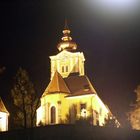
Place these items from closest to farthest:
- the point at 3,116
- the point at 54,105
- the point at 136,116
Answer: the point at 136,116, the point at 3,116, the point at 54,105

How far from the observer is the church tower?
217ft

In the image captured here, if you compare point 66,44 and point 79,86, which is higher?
point 66,44

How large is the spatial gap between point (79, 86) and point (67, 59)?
501 inches

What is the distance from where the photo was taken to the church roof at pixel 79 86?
53.5m

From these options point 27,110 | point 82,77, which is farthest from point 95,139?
point 82,77

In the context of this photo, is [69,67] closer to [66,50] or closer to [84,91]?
[66,50]

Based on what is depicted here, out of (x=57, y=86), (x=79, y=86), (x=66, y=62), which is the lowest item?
(x=57, y=86)

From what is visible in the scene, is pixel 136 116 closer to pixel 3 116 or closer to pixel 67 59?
pixel 3 116

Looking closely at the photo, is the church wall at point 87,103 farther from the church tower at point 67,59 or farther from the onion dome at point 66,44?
the onion dome at point 66,44

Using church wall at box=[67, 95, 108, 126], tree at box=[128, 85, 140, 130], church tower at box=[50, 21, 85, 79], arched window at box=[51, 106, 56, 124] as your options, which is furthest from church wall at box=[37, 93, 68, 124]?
church tower at box=[50, 21, 85, 79]

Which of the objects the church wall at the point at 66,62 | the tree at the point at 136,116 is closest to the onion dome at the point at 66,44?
the church wall at the point at 66,62

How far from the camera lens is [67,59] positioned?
66.7 m

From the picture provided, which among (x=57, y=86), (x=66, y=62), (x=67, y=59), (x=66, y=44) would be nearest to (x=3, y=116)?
(x=57, y=86)

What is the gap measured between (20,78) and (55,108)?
16479 millimetres
